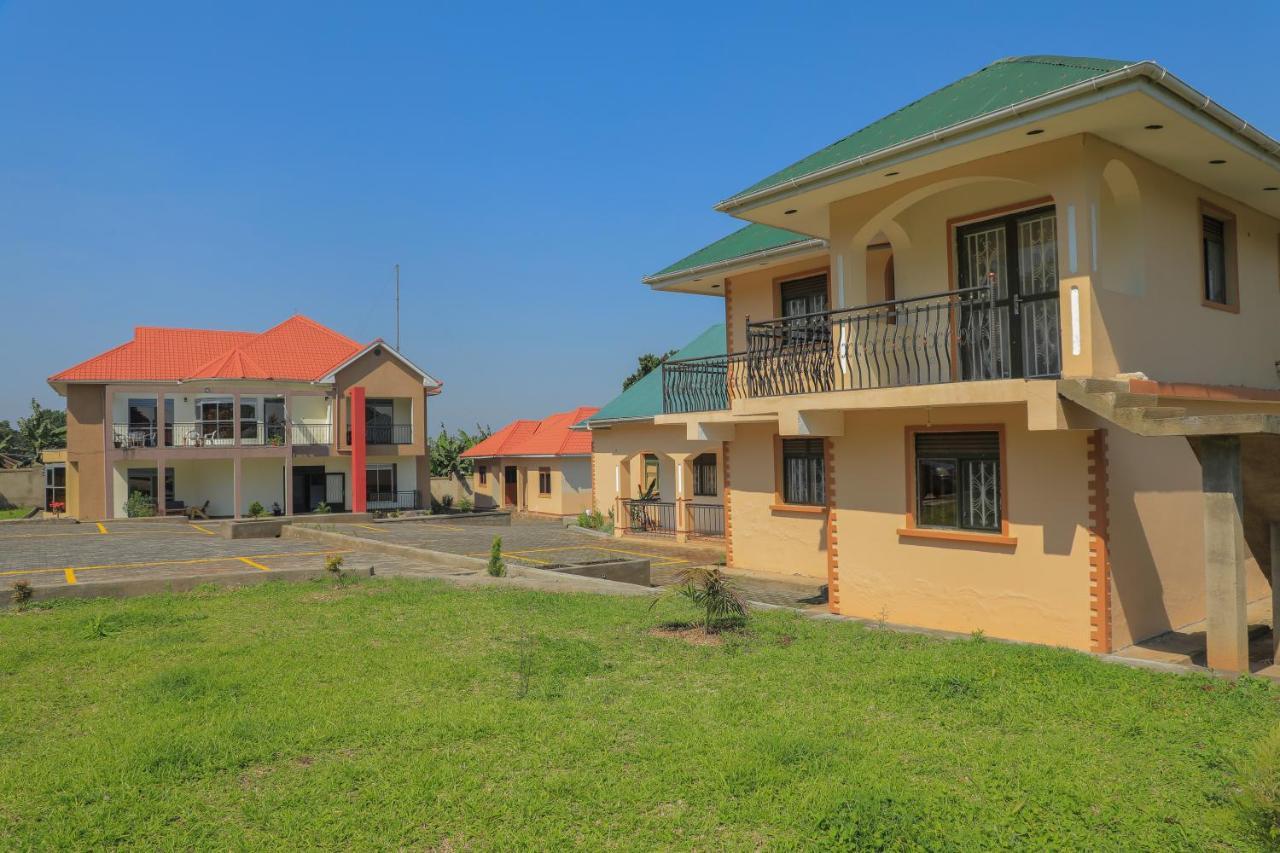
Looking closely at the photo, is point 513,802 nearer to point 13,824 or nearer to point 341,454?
point 13,824

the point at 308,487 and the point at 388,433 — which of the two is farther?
the point at 388,433

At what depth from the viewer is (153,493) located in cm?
3678

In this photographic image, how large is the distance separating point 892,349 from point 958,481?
193cm

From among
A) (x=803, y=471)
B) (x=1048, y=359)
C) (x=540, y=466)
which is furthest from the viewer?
(x=540, y=466)

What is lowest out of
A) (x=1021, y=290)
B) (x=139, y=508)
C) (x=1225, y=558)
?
(x=139, y=508)

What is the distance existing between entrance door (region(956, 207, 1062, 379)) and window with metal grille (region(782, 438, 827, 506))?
5.64m

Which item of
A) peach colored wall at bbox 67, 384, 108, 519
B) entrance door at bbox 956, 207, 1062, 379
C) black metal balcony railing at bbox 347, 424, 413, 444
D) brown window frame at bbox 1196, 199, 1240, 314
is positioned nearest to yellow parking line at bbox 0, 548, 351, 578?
entrance door at bbox 956, 207, 1062, 379

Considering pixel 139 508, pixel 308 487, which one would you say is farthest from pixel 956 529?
pixel 308 487

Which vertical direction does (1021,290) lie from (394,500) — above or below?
above

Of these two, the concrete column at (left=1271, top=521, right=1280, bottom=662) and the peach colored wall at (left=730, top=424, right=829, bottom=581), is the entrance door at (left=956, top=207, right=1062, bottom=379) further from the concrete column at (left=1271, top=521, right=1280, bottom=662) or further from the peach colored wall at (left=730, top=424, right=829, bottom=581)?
the peach colored wall at (left=730, top=424, right=829, bottom=581)

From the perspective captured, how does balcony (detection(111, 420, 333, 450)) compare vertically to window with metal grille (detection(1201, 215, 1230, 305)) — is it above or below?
below

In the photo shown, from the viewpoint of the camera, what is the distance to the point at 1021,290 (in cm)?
1066

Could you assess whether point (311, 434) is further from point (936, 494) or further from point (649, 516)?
point (936, 494)

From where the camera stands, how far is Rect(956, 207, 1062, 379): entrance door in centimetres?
1032
